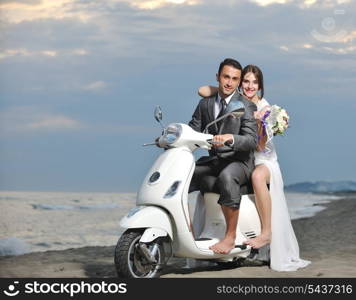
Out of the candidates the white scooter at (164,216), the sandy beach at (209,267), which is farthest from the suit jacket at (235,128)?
the sandy beach at (209,267)

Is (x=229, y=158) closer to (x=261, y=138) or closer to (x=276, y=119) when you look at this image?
(x=261, y=138)

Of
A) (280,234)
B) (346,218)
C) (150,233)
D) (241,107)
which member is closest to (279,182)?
(280,234)

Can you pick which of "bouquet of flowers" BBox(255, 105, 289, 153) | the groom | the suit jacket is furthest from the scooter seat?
"bouquet of flowers" BBox(255, 105, 289, 153)

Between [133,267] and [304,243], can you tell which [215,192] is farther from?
[304,243]

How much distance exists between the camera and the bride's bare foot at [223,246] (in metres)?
5.81

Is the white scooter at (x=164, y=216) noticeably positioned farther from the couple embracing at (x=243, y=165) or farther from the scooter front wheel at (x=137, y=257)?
the couple embracing at (x=243, y=165)

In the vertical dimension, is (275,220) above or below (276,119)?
below

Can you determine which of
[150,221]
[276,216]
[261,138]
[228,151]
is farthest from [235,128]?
[150,221]

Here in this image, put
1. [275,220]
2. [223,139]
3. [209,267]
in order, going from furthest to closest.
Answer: [209,267] → [275,220] → [223,139]

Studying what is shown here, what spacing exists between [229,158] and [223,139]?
0.34 metres

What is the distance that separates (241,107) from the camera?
18.5ft

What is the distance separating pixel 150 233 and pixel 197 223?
885 mm

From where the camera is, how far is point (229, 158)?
5910 mm

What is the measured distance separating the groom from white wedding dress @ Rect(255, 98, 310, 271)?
0.25 meters
